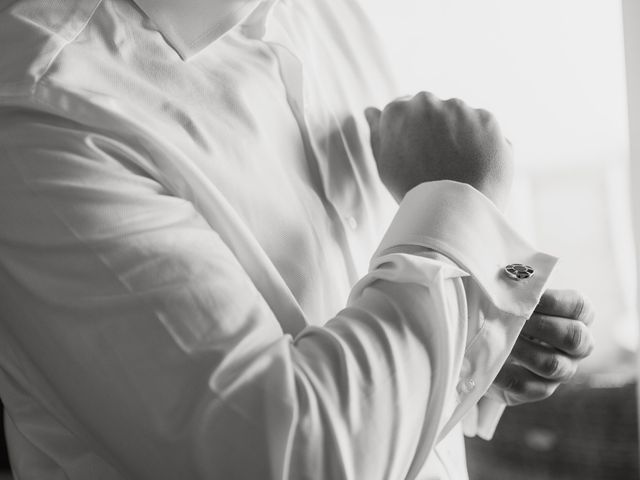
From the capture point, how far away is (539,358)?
2.38ft

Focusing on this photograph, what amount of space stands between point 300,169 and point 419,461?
0.31 metres

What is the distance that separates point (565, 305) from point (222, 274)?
354 mm

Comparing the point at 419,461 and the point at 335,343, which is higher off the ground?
the point at 335,343

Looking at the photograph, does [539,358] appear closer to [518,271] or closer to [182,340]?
[518,271]

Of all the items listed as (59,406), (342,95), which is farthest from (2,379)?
(342,95)

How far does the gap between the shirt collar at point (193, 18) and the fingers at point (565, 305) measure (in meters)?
0.38

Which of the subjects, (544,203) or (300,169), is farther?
(544,203)

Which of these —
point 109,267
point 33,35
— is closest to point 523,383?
point 109,267

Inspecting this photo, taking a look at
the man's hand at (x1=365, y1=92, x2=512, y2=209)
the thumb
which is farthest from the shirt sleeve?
the thumb

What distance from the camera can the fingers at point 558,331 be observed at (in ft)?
2.36

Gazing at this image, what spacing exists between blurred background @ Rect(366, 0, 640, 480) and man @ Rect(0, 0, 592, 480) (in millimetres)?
1544

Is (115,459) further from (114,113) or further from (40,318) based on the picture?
(114,113)

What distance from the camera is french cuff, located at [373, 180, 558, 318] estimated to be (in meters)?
0.62

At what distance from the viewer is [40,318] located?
0.54m
